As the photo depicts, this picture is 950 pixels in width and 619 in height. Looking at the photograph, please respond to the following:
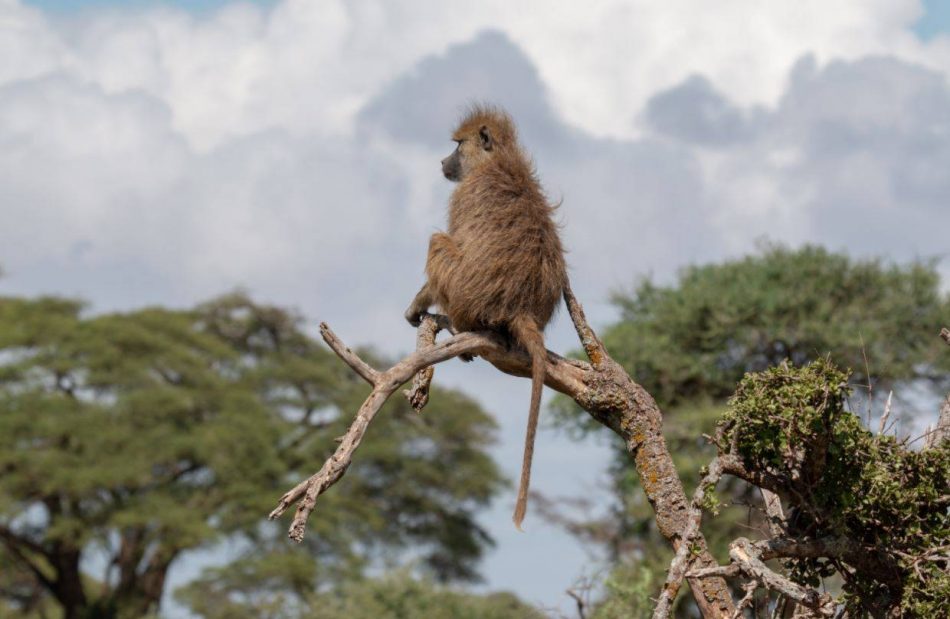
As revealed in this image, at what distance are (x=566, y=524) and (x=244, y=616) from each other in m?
5.71

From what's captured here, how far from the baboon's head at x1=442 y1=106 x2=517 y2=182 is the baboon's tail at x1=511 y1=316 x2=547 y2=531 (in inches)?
57.3

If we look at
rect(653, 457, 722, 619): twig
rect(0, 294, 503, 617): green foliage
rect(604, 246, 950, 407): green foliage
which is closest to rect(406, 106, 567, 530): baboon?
rect(653, 457, 722, 619): twig

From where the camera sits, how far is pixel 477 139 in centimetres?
722

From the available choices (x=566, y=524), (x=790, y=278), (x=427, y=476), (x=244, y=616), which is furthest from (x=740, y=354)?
(x=427, y=476)

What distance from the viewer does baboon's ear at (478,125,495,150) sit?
23.4ft

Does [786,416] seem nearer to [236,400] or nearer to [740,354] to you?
[740,354]

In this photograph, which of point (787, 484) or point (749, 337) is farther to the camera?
point (749, 337)

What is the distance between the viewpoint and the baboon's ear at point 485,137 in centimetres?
714

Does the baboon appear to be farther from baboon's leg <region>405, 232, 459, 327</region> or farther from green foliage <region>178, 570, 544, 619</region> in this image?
green foliage <region>178, 570, 544, 619</region>

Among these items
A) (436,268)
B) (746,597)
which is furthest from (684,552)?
(436,268)

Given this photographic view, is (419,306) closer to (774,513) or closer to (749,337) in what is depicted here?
(774,513)

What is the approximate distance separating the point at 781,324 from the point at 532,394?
1300 centimetres

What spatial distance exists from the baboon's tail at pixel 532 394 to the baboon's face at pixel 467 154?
151cm

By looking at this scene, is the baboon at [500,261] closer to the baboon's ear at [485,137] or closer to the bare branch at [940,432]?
the baboon's ear at [485,137]
